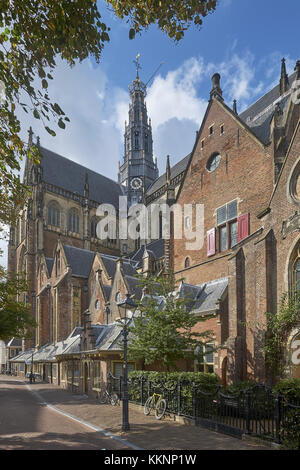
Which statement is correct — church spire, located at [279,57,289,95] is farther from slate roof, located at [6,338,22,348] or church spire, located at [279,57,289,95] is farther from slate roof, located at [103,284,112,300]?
slate roof, located at [6,338,22,348]

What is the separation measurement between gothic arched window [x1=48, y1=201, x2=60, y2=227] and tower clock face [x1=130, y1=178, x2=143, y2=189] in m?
17.3

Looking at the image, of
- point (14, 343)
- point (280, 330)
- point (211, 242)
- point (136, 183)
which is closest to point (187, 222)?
point (211, 242)

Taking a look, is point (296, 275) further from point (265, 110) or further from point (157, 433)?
point (265, 110)

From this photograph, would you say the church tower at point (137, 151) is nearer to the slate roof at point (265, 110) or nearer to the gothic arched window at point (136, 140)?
the gothic arched window at point (136, 140)

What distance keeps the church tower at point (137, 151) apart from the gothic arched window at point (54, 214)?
15.2 meters

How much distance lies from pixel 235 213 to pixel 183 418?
1145 cm

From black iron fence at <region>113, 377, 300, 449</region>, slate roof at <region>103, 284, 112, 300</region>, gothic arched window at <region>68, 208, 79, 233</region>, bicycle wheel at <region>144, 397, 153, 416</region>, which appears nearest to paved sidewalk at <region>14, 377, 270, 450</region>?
bicycle wheel at <region>144, 397, 153, 416</region>

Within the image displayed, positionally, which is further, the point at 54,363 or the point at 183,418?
the point at 54,363

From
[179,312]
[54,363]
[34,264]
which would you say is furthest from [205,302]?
[34,264]

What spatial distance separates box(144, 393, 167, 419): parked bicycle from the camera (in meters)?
14.1

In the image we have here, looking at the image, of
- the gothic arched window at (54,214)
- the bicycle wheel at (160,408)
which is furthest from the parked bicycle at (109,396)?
the gothic arched window at (54,214)

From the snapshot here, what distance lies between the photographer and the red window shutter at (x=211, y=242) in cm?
2247
